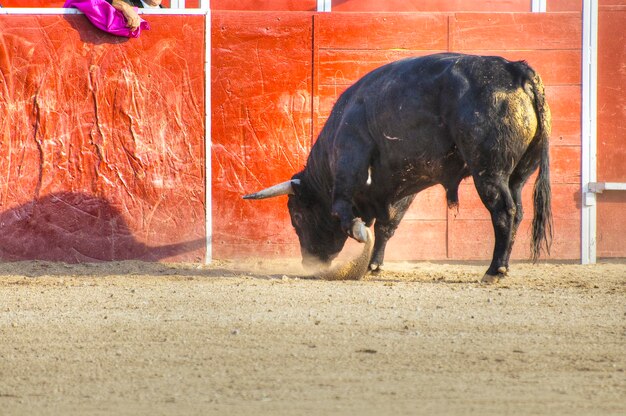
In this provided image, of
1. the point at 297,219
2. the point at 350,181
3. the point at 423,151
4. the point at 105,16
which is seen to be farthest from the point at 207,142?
the point at 423,151

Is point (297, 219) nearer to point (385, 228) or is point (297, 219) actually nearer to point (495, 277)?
point (385, 228)

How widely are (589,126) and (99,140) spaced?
14.3 ft

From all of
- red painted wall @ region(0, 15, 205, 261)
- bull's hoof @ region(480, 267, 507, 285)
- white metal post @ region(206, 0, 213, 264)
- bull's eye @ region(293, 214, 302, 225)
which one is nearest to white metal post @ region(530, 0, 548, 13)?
white metal post @ region(206, 0, 213, 264)

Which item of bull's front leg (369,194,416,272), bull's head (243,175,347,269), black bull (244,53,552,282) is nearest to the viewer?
A: black bull (244,53,552,282)

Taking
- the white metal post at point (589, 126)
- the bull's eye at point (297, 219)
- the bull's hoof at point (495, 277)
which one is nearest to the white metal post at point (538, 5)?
the white metal post at point (589, 126)

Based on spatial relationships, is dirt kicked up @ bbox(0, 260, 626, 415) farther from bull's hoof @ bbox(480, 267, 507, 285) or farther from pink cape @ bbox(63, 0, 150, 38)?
pink cape @ bbox(63, 0, 150, 38)

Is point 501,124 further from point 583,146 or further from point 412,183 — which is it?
point 583,146

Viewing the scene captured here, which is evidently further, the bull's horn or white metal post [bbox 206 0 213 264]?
white metal post [bbox 206 0 213 264]

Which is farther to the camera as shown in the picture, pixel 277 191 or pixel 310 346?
pixel 277 191

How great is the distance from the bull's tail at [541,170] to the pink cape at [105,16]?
3.54 m

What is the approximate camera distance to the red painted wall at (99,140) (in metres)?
8.70

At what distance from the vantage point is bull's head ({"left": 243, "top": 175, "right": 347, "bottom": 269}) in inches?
328

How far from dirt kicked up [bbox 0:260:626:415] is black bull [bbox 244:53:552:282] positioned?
25.2 inches

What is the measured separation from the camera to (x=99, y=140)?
8766 millimetres
